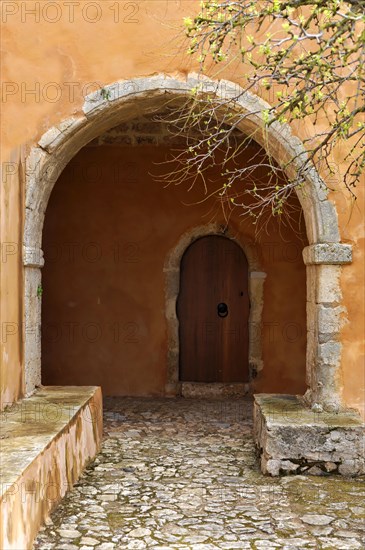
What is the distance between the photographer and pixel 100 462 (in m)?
5.43

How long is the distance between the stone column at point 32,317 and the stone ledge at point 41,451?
0.60 ft

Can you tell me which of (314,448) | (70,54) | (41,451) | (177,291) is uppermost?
(70,54)

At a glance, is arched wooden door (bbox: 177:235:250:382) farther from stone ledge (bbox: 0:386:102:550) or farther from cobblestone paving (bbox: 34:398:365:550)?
stone ledge (bbox: 0:386:102:550)

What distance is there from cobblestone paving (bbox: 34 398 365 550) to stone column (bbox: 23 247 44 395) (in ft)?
3.02

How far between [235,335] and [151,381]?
3.93 ft

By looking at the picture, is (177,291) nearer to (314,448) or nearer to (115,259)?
(115,259)

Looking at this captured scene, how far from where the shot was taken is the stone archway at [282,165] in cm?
545

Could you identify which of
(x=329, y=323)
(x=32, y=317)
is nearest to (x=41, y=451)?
(x=32, y=317)

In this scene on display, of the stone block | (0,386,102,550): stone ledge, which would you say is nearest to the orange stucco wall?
(0,386,102,550): stone ledge

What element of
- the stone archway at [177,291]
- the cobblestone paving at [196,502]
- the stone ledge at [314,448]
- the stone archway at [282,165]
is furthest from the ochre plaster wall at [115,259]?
the stone ledge at [314,448]

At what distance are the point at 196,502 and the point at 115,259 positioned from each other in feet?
14.4

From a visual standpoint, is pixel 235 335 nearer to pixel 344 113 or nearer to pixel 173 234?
pixel 173 234

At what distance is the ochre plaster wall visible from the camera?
8297 mm

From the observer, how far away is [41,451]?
397 centimetres
